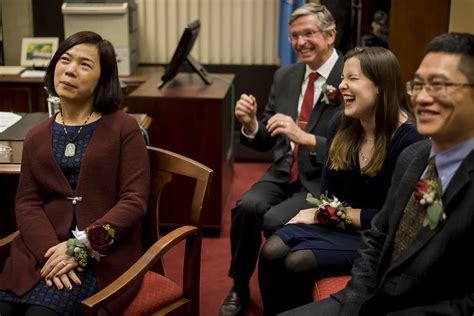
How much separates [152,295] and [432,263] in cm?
92

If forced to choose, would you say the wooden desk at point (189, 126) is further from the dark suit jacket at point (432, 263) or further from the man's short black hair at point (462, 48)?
the man's short black hair at point (462, 48)

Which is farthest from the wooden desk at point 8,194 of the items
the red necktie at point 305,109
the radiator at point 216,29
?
the radiator at point 216,29

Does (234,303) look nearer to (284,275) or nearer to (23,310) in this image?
(284,275)

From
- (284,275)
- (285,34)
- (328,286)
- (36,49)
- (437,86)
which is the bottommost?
(284,275)

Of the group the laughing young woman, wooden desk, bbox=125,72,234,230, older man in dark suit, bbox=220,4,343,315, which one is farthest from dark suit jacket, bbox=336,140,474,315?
wooden desk, bbox=125,72,234,230

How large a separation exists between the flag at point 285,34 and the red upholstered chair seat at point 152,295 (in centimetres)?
270

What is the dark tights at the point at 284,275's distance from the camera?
2393 millimetres

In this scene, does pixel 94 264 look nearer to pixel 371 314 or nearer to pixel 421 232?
pixel 371 314

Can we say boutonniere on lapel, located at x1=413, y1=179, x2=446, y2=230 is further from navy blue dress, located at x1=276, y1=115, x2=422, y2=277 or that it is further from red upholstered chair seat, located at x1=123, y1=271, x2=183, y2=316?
red upholstered chair seat, located at x1=123, y1=271, x2=183, y2=316

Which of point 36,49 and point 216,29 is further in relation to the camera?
point 216,29

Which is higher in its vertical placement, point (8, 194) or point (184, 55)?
point (184, 55)

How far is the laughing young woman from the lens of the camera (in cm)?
236

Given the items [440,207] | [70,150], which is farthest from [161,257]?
[440,207]

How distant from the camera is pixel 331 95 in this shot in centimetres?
291
